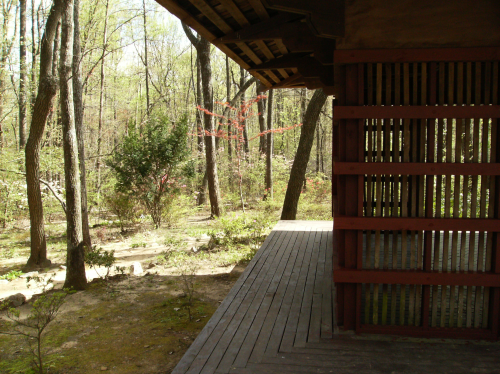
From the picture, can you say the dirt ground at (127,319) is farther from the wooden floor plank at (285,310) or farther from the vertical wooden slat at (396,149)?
the vertical wooden slat at (396,149)

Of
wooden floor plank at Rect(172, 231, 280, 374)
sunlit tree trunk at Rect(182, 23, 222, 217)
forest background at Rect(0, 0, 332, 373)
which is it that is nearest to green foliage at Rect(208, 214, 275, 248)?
forest background at Rect(0, 0, 332, 373)

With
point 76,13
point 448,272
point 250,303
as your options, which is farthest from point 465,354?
→ point 76,13

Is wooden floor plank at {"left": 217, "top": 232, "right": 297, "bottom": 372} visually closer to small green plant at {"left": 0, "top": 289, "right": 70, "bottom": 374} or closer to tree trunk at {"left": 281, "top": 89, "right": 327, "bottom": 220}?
small green plant at {"left": 0, "top": 289, "right": 70, "bottom": 374}

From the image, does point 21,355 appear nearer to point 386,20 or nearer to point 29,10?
point 386,20

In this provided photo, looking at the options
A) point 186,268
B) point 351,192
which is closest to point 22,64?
point 186,268

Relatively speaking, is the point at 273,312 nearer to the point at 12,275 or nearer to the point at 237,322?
the point at 237,322

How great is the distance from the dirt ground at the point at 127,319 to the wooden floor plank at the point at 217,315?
1056 millimetres

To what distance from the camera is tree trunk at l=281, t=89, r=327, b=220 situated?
9523 mm

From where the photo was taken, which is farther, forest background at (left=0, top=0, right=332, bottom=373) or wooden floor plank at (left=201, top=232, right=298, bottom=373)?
forest background at (left=0, top=0, right=332, bottom=373)

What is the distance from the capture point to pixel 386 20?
9.52 feet

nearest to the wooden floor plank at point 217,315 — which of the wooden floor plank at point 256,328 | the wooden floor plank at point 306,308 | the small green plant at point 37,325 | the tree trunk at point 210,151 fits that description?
the wooden floor plank at point 256,328

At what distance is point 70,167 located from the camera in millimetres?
7207

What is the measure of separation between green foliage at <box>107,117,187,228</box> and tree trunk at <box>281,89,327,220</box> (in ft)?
12.5

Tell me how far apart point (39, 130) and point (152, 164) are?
3.90 meters
